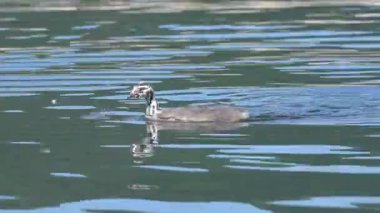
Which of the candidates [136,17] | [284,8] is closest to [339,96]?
[136,17]

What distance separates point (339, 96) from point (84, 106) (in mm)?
4259

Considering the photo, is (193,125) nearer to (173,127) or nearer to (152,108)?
(173,127)

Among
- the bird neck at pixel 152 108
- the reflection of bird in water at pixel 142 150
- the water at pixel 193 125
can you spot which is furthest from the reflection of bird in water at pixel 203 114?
the reflection of bird in water at pixel 142 150

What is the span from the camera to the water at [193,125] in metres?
14.2

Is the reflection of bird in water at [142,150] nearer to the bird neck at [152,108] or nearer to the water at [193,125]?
the water at [193,125]

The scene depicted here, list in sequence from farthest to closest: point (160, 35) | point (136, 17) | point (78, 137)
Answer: point (136, 17) < point (160, 35) < point (78, 137)

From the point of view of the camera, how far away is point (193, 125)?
1981cm

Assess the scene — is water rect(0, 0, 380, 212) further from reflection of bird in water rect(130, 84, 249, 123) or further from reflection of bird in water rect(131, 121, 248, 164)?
reflection of bird in water rect(130, 84, 249, 123)

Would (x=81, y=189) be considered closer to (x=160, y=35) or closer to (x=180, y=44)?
(x=180, y=44)

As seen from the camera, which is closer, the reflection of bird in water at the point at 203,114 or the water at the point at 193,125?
the water at the point at 193,125

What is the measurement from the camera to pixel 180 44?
34.4 m

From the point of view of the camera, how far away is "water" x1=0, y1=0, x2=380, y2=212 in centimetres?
1419

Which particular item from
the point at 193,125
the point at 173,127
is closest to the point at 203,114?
the point at 193,125

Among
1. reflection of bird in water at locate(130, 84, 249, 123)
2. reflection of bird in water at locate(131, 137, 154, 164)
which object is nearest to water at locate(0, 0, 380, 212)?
reflection of bird in water at locate(131, 137, 154, 164)
